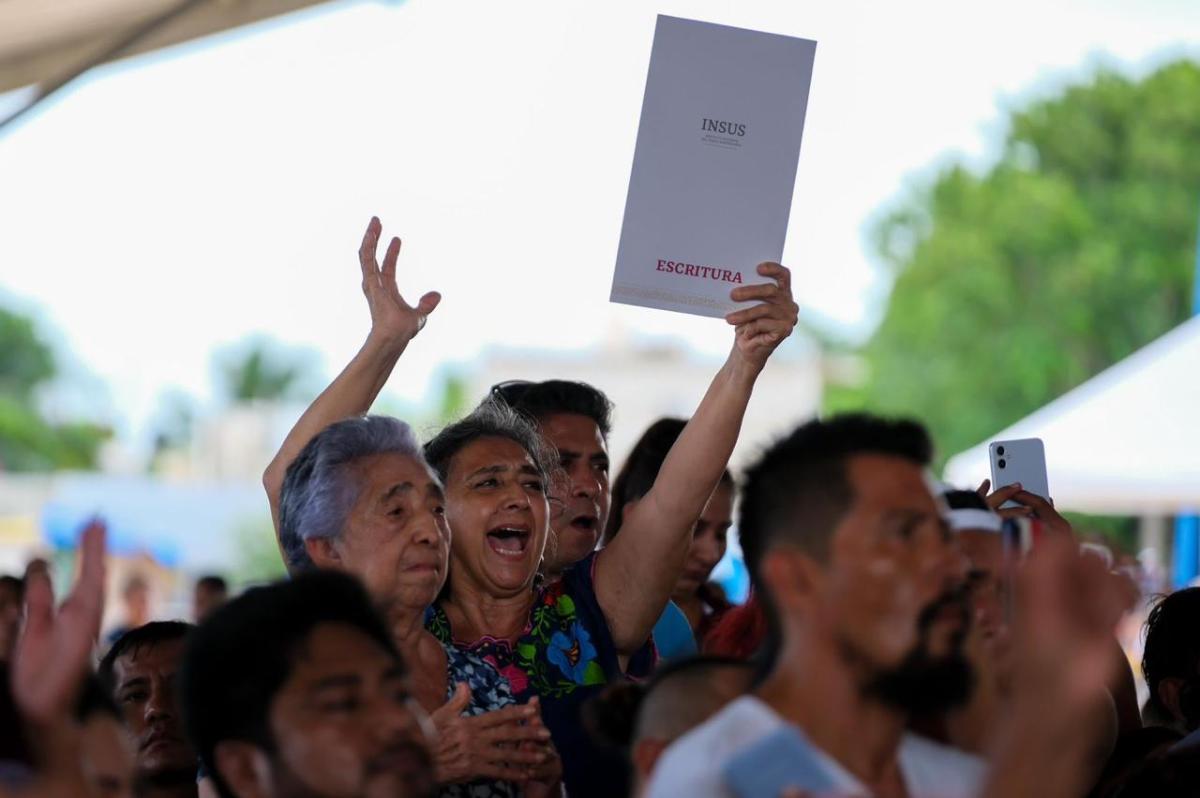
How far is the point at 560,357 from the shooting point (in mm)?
61938

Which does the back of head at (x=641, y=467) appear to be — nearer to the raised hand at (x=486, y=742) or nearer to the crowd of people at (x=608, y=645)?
the crowd of people at (x=608, y=645)

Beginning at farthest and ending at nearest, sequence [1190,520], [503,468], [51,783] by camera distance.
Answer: [1190,520] → [503,468] → [51,783]

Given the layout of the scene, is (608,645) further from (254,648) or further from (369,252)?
(254,648)

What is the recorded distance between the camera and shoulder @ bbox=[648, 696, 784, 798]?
239 cm

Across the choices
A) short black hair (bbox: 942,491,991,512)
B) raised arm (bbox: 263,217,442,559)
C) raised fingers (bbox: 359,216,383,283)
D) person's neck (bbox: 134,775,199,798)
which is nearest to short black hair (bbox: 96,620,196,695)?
person's neck (bbox: 134,775,199,798)

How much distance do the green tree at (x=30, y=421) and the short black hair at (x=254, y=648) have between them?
2888 inches

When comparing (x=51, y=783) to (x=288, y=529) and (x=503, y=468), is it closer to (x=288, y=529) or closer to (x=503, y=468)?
(x=288, y=529)

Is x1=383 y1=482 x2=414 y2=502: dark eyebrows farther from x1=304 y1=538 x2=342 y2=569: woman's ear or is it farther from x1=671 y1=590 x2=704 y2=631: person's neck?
x1=671 y1=590 x2=704 y2=631: person's neck

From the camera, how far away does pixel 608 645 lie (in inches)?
161

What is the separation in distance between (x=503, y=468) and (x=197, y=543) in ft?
144

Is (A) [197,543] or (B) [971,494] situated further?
(A) [197,543]

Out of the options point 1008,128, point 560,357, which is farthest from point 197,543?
point 1008,128

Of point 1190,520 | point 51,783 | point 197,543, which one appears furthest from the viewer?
point 197,543

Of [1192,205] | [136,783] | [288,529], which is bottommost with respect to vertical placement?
[136,783]
